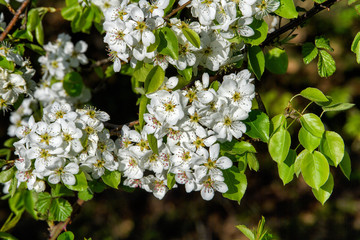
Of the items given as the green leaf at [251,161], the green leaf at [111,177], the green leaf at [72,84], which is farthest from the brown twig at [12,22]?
the green leaf at [251,161]

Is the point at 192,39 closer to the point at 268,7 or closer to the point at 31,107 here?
the point at 268,7

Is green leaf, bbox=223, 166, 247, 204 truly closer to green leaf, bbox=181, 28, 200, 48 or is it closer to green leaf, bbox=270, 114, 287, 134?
green leaf, bbox=270, 114, 287, 134

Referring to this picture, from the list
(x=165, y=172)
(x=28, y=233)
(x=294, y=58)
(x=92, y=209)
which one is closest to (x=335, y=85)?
(x=294, y=58)

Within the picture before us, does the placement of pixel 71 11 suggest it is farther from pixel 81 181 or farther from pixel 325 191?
pixel 325 191

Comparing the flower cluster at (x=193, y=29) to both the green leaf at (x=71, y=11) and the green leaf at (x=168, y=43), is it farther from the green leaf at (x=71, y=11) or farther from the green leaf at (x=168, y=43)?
the green leaf at (x=71, y=11)

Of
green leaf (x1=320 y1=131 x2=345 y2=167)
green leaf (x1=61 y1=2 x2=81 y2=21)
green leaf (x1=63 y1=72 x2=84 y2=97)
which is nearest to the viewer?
green leaf (x1=320 y1=131 x2=345 y2=167)

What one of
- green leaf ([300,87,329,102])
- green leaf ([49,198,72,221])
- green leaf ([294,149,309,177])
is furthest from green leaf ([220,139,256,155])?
green leaf ([49,198,72,221])
